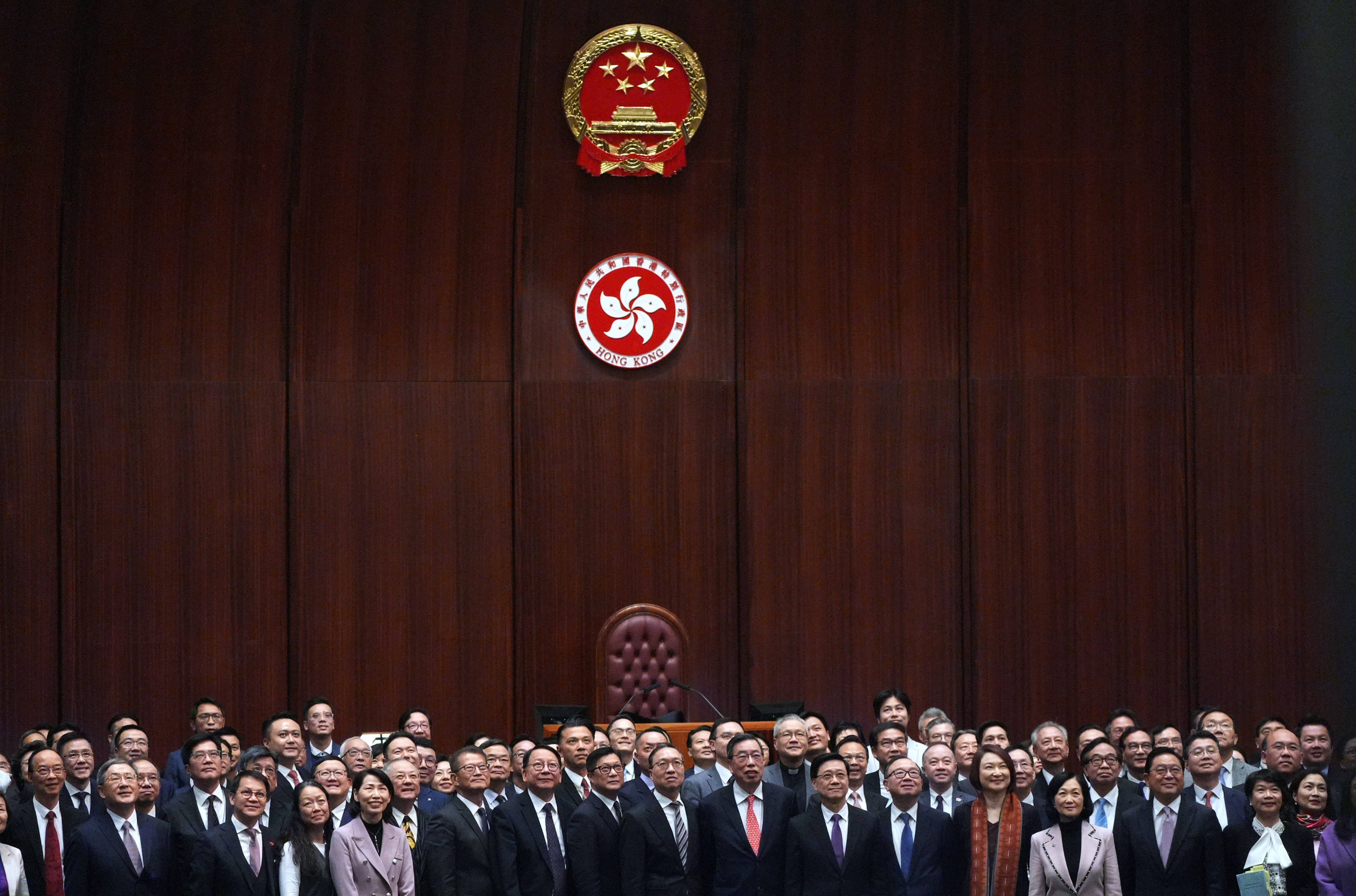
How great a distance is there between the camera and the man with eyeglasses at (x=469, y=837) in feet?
18.5

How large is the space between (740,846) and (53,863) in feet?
8.98

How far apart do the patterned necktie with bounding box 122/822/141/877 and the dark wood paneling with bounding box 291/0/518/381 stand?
4601 millimetres

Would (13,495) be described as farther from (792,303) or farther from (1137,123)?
(1137,123)

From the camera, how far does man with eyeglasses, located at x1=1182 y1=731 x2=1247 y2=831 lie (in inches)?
234

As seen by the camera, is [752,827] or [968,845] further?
[752,827]

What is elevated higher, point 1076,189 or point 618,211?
point 1076,189

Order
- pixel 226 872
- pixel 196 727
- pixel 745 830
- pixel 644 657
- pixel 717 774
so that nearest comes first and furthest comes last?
pixel 226 872 → pixel 745 830 → pixel 717 774 → pixel 196 727 → pixel 644 657

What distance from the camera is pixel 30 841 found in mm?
5641

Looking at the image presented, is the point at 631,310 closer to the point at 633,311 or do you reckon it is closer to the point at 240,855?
the point at 633,311

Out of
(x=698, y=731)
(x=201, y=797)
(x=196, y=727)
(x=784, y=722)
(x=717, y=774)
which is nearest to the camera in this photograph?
(x=201, y=797)

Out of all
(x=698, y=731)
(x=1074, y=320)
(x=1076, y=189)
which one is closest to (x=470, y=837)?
(x=698, y=731)

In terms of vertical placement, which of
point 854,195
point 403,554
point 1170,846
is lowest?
point 1170,846

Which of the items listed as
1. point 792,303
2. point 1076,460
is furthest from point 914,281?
point 1076,460

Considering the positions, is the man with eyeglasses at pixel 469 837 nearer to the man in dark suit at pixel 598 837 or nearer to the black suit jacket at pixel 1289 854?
the man in dark suit at pixel 598 837
